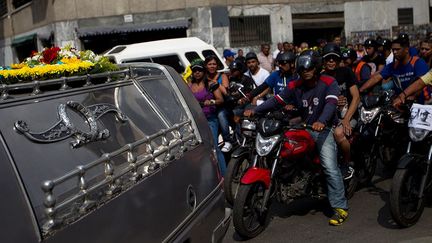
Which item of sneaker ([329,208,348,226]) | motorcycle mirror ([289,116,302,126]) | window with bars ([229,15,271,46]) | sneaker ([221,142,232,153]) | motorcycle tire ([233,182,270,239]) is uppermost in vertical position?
window with bars ([229,15,271,46])

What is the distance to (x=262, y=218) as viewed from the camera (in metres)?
4.95

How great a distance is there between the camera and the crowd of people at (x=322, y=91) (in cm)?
501

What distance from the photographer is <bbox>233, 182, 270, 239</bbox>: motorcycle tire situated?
4594 millimetres

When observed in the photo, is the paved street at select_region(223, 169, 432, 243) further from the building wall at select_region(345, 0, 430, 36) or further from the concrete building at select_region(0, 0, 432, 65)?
the building wall at select_region(345, 0, 430, 36)

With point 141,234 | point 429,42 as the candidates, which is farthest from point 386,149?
point 141,234

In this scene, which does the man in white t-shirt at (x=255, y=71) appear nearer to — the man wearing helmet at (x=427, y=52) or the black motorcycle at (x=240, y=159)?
the black motorcycle at (x=240, y=159)

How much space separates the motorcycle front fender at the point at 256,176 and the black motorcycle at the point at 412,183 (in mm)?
1131

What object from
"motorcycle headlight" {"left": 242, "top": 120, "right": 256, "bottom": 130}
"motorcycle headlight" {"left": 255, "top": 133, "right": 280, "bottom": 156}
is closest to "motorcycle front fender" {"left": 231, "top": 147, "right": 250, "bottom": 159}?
"motorcycle headlight" {"left": 242, "top": 120, "right": 256, "bottom": 130}

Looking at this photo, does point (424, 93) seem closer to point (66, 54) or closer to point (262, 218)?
point (262, 218)

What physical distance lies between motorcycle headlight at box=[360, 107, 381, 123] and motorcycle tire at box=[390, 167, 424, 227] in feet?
3.42

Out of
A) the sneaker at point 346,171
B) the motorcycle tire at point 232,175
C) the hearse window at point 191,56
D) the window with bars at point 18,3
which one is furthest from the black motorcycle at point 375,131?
the window with bars at point 18,3

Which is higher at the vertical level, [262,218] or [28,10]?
[28,10]

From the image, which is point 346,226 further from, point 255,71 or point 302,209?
point 255,71

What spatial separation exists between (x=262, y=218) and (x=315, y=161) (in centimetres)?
81
